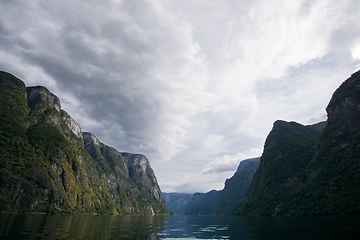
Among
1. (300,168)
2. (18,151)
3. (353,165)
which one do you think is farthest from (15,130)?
(300,168)

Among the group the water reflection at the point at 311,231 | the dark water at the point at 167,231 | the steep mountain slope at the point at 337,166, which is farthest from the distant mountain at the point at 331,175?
the water reflection at the point at 311,231

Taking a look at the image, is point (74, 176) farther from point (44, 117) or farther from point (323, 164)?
point (323, 164)

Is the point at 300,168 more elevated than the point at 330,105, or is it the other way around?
the point at 330,105

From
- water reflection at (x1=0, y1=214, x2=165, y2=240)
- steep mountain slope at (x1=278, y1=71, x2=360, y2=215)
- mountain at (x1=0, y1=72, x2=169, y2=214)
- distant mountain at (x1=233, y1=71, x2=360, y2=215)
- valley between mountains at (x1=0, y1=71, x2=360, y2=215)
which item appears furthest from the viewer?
distant mountain at (x1=233, y1=71, x2=360, y2=215)

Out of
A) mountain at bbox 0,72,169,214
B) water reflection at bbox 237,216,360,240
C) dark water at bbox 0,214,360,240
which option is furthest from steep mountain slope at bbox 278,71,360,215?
mountain at bbox 0,72,169,214

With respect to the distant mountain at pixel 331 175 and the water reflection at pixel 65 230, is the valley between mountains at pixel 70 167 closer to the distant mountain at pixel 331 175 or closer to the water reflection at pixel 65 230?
the distant mountain at pixel 331 175

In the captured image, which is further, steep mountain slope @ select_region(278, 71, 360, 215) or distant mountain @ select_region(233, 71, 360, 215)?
distant mountain @ select_region(233, 71, 360, 215)

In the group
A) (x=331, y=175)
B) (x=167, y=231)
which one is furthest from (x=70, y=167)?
(x=331, y=175)

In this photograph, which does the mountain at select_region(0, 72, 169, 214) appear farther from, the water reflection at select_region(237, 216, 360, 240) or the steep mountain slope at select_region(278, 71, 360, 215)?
the steep mountain slope at select_region(278, 71, 360, 215)

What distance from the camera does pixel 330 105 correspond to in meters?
178

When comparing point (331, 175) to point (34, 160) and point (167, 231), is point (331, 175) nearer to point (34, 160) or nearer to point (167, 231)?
point (167, 231)

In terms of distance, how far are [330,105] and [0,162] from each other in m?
275

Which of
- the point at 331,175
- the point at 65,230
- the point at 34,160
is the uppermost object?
the point at 34,160

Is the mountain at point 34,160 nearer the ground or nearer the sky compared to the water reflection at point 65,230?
nearer the sky
